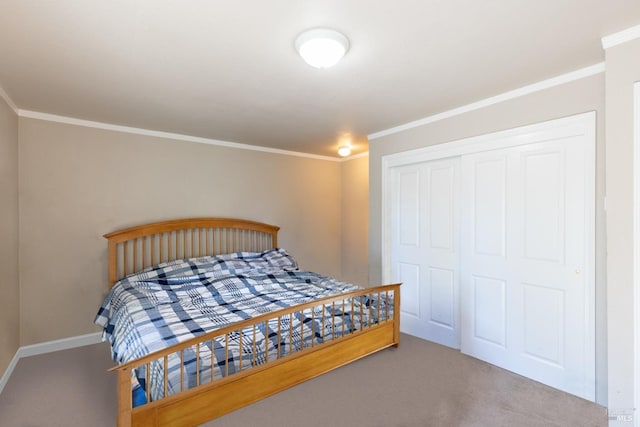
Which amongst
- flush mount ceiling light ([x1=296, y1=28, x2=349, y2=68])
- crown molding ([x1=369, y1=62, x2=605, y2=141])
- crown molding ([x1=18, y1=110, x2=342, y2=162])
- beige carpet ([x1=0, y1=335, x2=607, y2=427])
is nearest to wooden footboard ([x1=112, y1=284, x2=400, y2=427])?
beige carpet ([x1=0, y1=335, x2=607, y2=427])

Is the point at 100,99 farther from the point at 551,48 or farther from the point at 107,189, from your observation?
the point at 551,48

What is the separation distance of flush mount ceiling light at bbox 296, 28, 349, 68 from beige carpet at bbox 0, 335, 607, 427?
7.24 feet

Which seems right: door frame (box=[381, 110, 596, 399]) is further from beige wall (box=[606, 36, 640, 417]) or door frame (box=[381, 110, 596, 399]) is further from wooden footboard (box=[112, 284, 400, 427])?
wooden footboard (box=[112, 284, 400, 427])

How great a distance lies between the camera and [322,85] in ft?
7.97

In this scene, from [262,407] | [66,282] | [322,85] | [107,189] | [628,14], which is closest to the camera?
[628,14]

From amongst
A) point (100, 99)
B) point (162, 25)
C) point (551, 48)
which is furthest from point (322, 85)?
point (100, 99)

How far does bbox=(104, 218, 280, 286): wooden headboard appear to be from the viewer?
11.2 feet

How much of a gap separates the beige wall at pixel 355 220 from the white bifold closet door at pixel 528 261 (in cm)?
198

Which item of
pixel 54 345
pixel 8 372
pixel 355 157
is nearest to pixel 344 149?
pixel 355 157

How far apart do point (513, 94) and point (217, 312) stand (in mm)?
3048

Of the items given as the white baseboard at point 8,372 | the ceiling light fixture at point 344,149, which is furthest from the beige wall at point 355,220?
the white baseboard at point 8,372

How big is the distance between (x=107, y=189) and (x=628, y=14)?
441 centimetres

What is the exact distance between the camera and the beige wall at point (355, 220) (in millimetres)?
4898

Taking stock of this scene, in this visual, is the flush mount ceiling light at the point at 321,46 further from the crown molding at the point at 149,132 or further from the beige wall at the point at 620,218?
the crown molding at the point at 149,132
